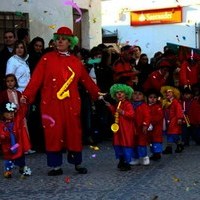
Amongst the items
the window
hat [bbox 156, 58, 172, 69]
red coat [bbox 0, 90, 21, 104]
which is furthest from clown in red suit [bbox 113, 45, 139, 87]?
the window

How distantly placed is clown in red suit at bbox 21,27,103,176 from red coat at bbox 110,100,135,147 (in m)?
0.61

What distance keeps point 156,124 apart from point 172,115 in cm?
76

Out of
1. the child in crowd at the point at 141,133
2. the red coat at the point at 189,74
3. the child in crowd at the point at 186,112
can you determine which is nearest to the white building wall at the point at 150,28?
the red coat at the point at 189,74

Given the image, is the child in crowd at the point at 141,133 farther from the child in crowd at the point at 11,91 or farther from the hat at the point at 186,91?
the hat at the point at 186,91

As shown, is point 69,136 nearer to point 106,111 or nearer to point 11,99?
point 11,99

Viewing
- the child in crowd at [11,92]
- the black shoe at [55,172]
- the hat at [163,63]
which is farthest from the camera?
the hat at [163,63]

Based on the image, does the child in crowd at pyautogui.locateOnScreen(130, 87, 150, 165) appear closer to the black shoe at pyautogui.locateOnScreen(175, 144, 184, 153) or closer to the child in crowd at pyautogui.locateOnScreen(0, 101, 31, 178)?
the black shoe at pyautogui.locateOnScreen(175, 144, 184, 153)

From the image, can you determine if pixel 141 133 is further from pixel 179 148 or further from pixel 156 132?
pixel 179 148

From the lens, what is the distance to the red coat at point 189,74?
1091 centimetres

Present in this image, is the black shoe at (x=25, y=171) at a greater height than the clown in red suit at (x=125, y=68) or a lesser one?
lesser

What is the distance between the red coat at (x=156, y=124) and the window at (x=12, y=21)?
184 inches

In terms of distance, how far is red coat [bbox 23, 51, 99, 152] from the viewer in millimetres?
7098

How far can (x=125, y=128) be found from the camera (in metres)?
7.53

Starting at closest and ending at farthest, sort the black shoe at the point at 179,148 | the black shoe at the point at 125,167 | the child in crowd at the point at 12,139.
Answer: the child in crowd at the point at 12,139 → the black shoe at the point at 125,167 → the black shoe at the point at 179,148
